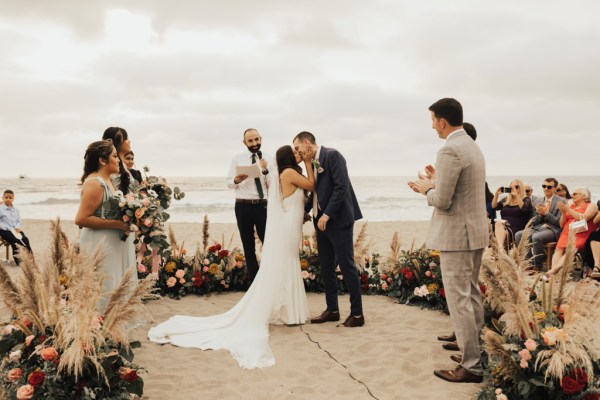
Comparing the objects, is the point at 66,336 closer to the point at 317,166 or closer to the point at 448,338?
the point at 317,166

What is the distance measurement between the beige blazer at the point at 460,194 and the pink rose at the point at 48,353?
2886 mm

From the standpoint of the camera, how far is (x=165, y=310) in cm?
611

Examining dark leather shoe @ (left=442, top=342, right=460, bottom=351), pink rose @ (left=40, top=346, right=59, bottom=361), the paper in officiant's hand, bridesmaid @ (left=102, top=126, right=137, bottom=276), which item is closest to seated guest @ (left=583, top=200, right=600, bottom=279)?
dark leather shoe @ (left=442, top=342, right=460, bottom=351)

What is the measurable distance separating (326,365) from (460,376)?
1203 millimetres

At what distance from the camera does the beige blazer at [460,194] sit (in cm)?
348

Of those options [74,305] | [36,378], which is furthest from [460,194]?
[36,378]

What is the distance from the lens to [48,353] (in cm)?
285

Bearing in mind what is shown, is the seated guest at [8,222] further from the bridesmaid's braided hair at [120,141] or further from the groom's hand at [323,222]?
the groom's hand at [323,222]

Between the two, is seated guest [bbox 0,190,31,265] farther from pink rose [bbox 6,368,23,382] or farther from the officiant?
pink rose [bbox 6,368,23,382]

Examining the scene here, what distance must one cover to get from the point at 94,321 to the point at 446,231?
270cm

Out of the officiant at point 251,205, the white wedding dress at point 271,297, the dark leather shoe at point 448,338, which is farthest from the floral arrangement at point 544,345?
the officiant at point 251,205

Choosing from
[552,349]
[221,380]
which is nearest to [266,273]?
[221,380]

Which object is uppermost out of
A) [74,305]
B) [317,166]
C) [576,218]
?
[317,166]

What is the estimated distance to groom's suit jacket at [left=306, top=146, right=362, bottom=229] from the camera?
5.11 m
